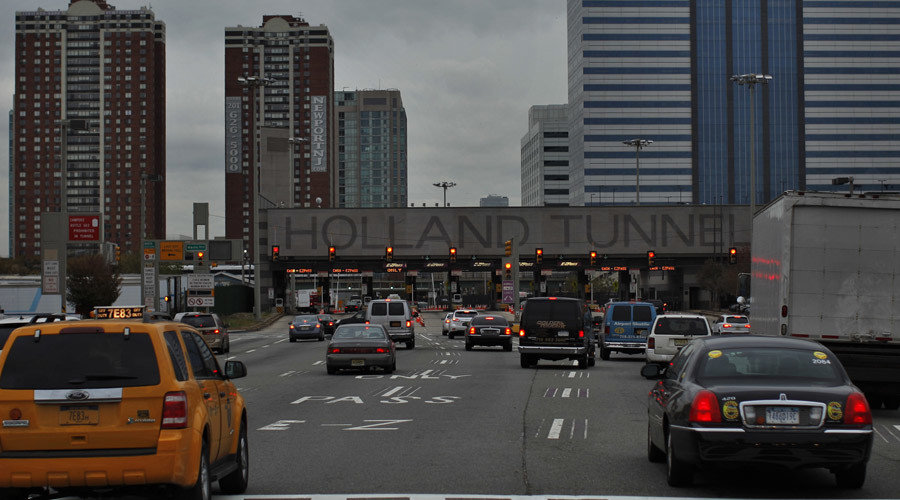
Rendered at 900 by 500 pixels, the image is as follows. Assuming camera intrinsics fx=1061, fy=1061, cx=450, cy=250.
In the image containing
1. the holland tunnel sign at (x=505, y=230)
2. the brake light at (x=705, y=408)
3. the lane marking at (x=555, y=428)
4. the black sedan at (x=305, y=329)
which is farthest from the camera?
the holland tunnel sign at (x=505, y=230)

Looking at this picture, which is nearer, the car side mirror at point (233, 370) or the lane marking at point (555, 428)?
the car side mirror at point (233, 370)

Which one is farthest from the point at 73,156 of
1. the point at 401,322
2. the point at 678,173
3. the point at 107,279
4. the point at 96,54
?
the point at 401,322

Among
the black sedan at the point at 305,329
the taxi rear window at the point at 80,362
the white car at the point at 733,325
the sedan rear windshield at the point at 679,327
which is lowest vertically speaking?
the black sedan at the point at 305,329

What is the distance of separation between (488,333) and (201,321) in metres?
11.6

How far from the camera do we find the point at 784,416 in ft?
31.5

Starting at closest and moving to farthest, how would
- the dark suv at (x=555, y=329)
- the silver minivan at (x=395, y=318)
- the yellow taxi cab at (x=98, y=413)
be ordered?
the yellow taxi cab at (x=98, y=413), the dark suv at (x=555, y=329), the silver minivan at (x=395, y=318)

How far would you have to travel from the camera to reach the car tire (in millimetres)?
8352

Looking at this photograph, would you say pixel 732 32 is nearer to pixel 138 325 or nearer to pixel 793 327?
pixel 793 327

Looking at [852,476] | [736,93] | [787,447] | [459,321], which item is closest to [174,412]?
[787,447]

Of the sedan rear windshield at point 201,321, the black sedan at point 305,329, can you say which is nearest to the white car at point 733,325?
the sedan rear windshield at point 201,321

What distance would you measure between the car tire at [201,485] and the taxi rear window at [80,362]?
0.82 m

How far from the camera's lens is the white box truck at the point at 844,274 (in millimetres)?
17672

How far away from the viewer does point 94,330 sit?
828 cm

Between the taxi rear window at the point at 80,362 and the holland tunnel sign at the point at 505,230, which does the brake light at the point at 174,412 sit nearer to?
the taxi rear window at the point at 80,362
